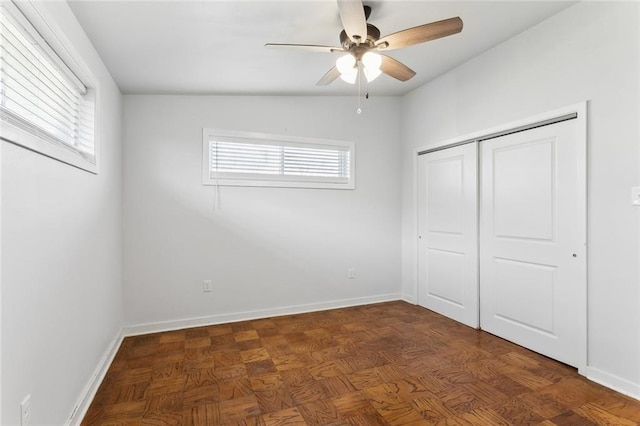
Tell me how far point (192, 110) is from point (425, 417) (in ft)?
10.9

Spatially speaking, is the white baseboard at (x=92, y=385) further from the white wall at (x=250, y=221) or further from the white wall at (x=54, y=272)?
the white wall at (x=250, y=221)

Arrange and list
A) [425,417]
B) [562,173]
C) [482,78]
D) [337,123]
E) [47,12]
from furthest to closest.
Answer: [337,123] < [482,78] < [562,173] < [425,417] < [47,12]

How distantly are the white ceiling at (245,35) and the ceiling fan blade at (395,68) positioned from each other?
0.95 feet

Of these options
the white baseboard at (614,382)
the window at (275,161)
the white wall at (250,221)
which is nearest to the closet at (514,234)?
the white baseboard at (614,382)

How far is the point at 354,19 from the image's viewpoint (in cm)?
178

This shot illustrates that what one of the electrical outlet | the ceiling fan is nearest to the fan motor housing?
the ceiling fan

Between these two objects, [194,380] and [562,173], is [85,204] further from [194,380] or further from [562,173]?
[562,173]

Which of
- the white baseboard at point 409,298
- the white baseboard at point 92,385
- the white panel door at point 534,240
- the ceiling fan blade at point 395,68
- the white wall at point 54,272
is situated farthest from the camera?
the white baseboard at point 409,298

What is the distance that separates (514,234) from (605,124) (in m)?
1.05

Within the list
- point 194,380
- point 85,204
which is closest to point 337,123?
point 85,204

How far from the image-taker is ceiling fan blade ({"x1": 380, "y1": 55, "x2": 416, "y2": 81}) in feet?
7.38

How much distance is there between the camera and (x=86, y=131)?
88.3 inches

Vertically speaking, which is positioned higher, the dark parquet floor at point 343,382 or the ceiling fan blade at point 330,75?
the ceiling fan blade at point 330,75

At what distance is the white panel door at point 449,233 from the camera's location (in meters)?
3.23
